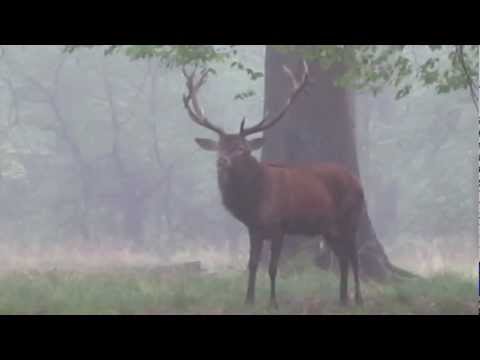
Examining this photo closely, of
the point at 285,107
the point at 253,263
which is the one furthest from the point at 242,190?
the point at 285,107

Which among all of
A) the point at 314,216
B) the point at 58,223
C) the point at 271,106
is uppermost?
the point at 271,106

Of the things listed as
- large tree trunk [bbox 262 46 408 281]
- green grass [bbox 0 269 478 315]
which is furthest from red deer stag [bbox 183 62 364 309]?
large tree trunk [bbox 262 46 408 281]

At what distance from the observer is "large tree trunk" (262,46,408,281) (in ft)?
46.8

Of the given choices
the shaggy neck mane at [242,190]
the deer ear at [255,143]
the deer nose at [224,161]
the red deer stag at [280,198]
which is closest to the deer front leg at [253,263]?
the red deer stag at [280,198]

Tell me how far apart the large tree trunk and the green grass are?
1.05m

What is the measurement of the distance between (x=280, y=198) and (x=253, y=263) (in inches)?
35.9

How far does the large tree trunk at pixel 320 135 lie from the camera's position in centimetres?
1427

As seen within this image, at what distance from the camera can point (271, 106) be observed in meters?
15.1

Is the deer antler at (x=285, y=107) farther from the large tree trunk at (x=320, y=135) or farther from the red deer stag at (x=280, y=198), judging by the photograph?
the large tree trunk at (x=320, y=135)

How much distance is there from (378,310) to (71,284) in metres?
4.00

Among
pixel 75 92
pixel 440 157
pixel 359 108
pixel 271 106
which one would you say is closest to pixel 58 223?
pixel 75 92

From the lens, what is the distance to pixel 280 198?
11.4 metres

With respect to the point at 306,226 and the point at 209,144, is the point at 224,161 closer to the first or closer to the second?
the point at 209,144
